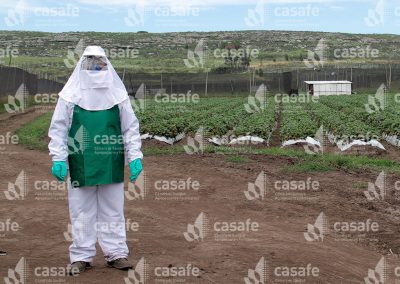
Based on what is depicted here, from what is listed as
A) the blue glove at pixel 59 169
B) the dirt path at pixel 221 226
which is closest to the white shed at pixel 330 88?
the dirt path at pixel 221 226

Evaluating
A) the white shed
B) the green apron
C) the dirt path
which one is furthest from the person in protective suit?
the white shed

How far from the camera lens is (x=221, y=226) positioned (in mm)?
7504

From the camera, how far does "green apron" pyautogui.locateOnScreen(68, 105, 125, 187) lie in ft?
17.8

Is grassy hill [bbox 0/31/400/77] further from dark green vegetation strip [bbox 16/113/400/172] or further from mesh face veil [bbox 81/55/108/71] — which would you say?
mesh face veil [bbox 81/55/108/71]

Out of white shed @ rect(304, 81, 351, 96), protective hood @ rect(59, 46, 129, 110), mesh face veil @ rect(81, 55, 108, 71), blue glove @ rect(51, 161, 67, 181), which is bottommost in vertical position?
white shed @ rect(304, 81, 351, 96)

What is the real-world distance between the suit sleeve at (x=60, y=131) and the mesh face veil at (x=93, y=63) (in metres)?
0.39

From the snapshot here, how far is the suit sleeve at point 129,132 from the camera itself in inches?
219

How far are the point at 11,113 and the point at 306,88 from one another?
29.7m

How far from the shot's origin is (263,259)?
230 inches

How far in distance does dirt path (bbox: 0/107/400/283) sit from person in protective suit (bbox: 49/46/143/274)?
0.28 metres

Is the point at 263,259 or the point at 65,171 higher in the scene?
the point at 65,171

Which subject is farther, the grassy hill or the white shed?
the grassy hill

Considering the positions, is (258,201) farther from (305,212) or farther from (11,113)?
(11,113)

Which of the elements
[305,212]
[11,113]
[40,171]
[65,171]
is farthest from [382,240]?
[11,113]
